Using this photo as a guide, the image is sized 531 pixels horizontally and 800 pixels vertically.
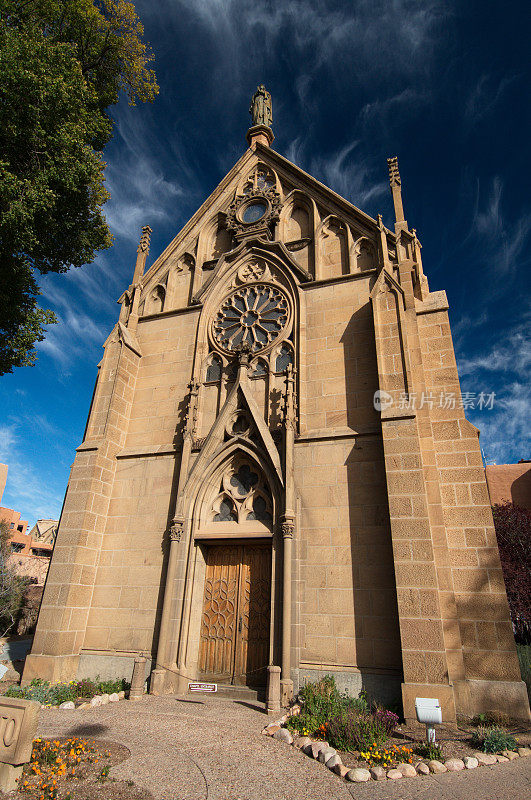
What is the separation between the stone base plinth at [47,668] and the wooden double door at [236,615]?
2.85 metres

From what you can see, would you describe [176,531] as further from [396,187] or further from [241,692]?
[396,187]

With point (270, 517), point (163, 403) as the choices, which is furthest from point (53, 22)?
point (270, 517)


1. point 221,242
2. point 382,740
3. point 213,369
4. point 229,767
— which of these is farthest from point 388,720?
point 221,242

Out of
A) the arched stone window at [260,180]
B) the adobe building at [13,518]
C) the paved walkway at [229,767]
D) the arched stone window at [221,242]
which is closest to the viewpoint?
the paved walkway at [229,767]

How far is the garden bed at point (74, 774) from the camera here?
4.50 meters

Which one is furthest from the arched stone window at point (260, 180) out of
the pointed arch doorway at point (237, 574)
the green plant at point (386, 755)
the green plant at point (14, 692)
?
the green plant at point (386, 755)

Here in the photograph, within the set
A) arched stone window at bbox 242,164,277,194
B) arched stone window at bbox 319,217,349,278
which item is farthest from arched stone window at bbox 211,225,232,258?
arched stone window at bbox 319,217,349,278

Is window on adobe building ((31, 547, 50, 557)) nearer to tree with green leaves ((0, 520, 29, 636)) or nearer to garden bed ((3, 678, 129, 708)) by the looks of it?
tree with green leaves ((0, 520, 29, 636))

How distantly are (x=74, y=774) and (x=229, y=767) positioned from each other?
168cm

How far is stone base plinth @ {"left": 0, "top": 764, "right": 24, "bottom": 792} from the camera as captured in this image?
464 centimetres

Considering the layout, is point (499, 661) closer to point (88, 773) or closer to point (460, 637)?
point (460, 637)

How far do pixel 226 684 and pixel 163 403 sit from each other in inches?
269

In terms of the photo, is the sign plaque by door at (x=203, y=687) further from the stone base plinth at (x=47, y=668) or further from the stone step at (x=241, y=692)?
the stone base plinth at (x=47, y=668)

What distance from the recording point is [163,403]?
12.8 meters
